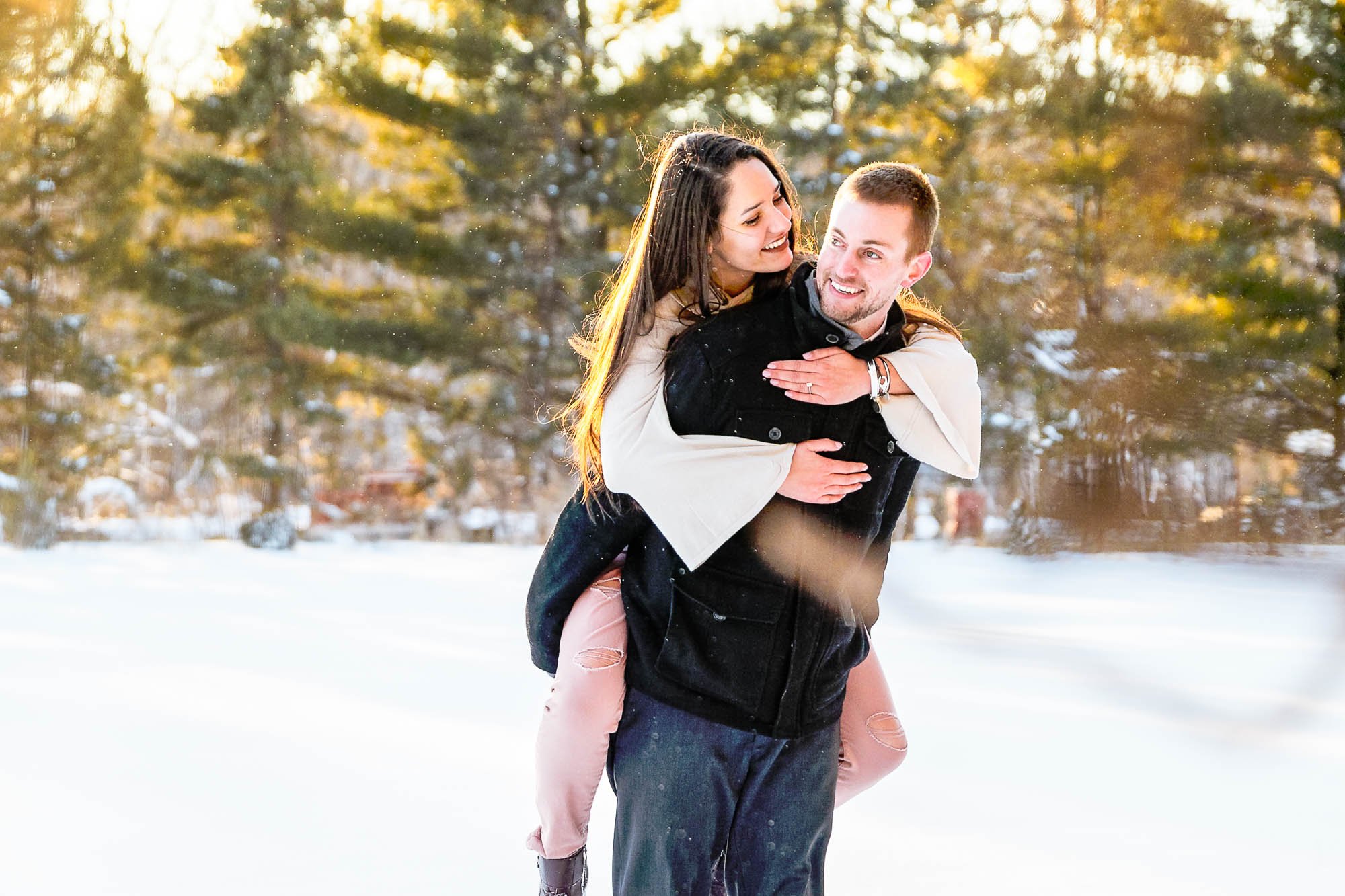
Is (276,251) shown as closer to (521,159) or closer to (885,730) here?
(521,159)

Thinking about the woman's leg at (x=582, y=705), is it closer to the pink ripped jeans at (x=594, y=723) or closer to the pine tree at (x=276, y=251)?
the pink ripped jeans at (x=594, y=723)

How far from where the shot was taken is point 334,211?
10.5 m

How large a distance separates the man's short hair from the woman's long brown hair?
171mm

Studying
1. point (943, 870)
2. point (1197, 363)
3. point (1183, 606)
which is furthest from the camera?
point (1197, 363)

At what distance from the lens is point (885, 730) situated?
5.14ft

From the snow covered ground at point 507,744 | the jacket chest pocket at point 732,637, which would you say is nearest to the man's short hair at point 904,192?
the jacket chest pocket at point 732,637

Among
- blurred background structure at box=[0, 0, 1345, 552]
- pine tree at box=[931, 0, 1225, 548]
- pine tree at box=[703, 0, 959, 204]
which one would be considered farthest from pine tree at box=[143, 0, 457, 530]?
pine tree at box=[931, 0, 1225, 548]

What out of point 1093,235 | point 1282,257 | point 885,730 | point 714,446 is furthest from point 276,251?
point 714,446

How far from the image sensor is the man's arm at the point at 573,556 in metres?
1.40

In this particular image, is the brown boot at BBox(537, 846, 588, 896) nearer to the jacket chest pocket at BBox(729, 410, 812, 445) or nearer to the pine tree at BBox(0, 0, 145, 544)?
the jacket chest pocket at BBox(729, 410, 812, 445)

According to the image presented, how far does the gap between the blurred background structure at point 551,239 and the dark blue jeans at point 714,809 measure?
7296mm

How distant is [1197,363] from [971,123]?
2839 millimetres

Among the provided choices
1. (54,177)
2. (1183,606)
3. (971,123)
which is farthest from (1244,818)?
(54,177)

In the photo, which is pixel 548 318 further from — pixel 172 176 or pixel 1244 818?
pixel 1244 818
